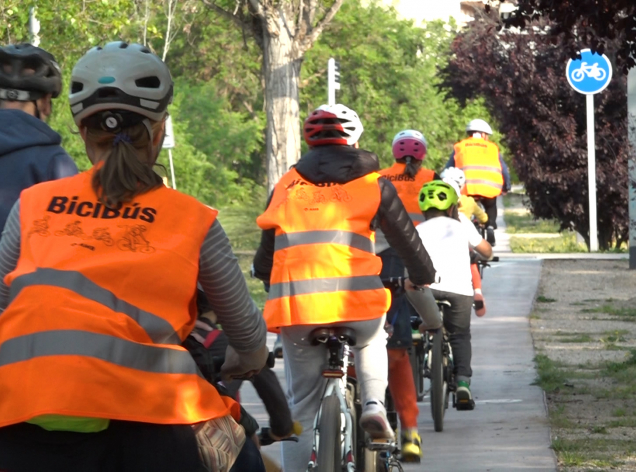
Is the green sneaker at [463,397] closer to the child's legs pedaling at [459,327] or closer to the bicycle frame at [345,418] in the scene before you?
the child's legs pedaling at [459,327]

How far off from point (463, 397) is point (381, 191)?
3.19 metres

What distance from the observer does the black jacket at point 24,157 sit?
4941mm

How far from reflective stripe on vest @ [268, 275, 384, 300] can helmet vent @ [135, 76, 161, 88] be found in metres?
2.63

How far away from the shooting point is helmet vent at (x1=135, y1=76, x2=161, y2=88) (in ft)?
11.0

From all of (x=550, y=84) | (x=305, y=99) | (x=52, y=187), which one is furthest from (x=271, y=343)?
(x=305, y=99)

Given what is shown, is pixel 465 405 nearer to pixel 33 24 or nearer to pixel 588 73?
pixel 33 24

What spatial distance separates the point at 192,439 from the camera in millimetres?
3125

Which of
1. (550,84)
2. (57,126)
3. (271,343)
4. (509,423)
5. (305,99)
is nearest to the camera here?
(509,423)

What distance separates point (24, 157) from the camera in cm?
498

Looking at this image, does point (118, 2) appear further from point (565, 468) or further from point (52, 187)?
point (52, 187)

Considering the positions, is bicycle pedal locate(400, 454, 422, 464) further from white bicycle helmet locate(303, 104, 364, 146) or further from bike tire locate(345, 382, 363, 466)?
white bicycle helmet locate(303, 104, 364, 146)

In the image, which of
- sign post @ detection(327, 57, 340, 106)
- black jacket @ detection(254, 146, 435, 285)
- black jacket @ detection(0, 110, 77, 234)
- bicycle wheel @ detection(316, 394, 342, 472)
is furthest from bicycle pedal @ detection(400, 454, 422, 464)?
sign post @ detection(327, 57, 340, 106)

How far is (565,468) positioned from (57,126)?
16.1 meters

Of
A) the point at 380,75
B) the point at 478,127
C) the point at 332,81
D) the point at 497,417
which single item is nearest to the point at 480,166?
the point at 478,127
